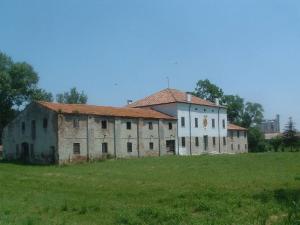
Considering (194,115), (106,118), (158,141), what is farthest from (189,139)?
(106,118)

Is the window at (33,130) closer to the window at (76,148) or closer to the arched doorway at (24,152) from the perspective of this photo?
the arched doorway at (24,152)

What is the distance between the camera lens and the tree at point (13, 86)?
61.3 meters

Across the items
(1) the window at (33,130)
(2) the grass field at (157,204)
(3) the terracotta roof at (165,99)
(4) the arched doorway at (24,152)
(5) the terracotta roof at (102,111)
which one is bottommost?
(2) the grass field at (157,204)

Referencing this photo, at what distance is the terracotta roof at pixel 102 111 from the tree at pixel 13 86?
767 inches

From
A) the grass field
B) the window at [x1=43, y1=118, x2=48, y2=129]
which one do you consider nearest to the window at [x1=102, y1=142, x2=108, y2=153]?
the window at [x1=43, y1=118, x2=48, y2=129]

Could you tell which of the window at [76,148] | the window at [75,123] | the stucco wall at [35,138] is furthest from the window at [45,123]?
the window at [76,148]

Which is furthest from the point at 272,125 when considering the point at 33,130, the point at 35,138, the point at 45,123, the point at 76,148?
the point at 45,123

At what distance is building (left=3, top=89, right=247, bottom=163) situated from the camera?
39.9 meters

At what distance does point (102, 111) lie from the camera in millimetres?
44406

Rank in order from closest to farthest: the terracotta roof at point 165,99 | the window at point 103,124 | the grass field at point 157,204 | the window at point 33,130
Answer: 1. the grass field at point 157,204
2. the window at point 33,130
3. the window at point 103,124
4. the terracotta roof at point 165,99

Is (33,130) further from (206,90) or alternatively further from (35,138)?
(206,90)

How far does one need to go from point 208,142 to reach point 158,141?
11.6 m

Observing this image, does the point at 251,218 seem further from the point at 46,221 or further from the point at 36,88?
the point at 36,88

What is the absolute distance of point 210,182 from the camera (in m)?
19.5
